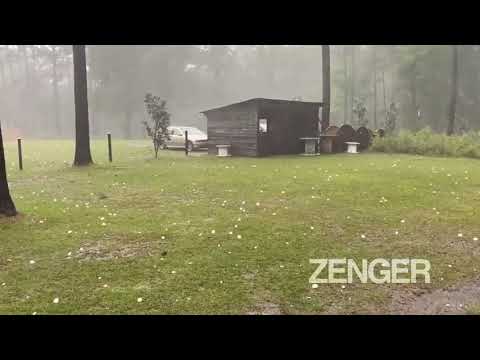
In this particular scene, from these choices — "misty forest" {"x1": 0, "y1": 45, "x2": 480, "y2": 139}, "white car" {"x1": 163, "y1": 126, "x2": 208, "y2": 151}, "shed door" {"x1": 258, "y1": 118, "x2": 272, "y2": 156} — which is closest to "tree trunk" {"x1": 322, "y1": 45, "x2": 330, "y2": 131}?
"shed door" {"x1": 258, "y1": 118, "x2": 272, "y2": 156}

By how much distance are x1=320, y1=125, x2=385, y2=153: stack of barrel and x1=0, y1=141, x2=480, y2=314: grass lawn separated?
8.73 m

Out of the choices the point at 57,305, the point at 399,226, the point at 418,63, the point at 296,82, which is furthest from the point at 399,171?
the point at 296,82

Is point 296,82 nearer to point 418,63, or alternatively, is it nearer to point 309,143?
point 418,63

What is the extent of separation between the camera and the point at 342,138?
768 inches

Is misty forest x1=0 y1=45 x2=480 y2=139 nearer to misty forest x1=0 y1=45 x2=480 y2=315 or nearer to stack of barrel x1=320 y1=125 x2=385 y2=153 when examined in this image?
stack of barrel x1=320 y1=125 x2=385 y2=153

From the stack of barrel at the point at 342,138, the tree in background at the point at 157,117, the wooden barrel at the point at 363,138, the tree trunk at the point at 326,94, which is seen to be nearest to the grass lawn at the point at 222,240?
the tree in background at the point at 157,117

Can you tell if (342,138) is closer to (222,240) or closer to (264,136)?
(264,136)

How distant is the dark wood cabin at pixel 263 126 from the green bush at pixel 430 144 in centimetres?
348

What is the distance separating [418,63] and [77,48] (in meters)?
29.6

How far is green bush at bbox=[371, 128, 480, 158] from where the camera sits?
1695 cm

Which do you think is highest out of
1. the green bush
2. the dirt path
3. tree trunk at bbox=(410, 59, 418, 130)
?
tree trunk at bbox=(410, 59, 418, 130)

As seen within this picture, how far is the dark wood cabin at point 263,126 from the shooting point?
17828mm

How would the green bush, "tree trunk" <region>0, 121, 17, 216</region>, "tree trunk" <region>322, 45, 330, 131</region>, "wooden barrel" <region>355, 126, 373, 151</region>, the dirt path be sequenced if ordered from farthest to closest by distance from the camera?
1. "tree trunk" <region>322, 45, 330, 131</region>
2. "wooden barrel" <region>355, 126, 373, 151</region>
3. the green bush
4. "tree trunk" <region>0, 121, 17, 216</region>
5. the dirt path

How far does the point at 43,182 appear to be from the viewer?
10.6 m
